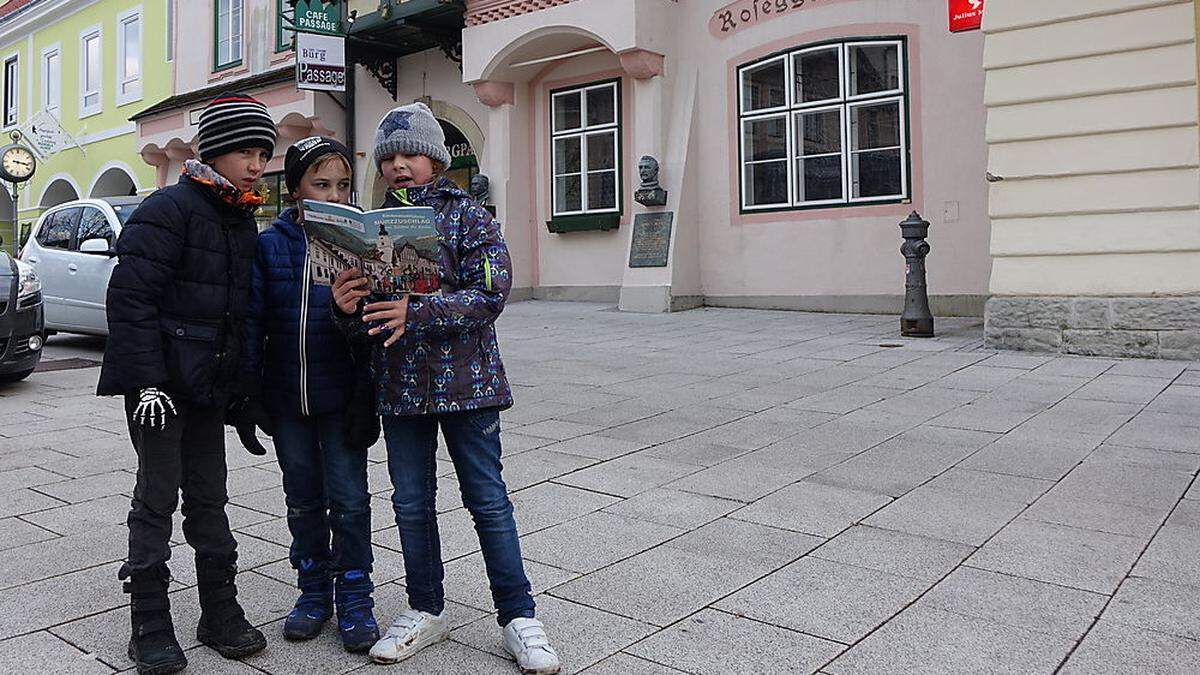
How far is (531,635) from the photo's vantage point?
2947 millimetres

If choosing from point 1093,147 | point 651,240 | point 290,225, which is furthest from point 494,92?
point 290,225

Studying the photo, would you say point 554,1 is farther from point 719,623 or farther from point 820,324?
point 719,623

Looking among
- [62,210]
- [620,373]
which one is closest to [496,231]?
[620,373]

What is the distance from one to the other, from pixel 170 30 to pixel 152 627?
22616 millimetres

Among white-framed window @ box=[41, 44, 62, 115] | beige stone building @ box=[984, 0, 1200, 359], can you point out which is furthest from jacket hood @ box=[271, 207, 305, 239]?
white-framed window @ box=[41, 44, 62, 115]

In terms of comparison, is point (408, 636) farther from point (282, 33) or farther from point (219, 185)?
point (282, 33)

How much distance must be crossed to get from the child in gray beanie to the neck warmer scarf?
43cm

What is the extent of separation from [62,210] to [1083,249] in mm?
11354

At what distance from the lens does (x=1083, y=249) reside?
29.4 ft

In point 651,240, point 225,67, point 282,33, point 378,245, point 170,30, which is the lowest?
point 378,245

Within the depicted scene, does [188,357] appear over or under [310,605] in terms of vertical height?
over

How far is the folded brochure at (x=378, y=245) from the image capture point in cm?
270

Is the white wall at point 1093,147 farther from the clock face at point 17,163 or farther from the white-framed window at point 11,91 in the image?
the white-framed window at point 11,91

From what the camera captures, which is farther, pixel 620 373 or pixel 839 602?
pixel 620 373
